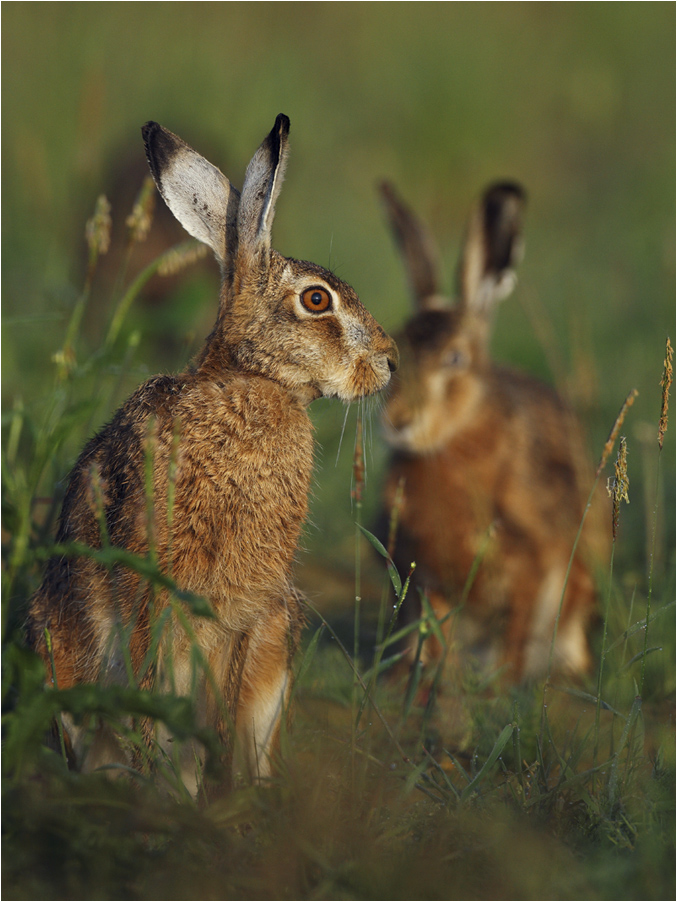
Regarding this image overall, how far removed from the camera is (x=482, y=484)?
17.2 feet

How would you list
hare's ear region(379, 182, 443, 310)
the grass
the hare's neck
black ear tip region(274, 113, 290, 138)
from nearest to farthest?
the grass → black ear tip region(274, 113, 290, 138) → the hare's neck → hare's ear region(379, 182, 443, 310)

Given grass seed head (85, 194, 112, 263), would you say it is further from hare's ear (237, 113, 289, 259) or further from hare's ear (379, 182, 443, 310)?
hare's ear (379, 182, 443, 310)

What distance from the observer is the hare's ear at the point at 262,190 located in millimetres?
2709

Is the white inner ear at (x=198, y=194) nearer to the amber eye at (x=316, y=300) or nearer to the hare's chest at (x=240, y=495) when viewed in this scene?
the amber eye at (x=316, y=300)

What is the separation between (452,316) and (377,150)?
6.02 meters

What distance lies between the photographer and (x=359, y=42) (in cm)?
1223

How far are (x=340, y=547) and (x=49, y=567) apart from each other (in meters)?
2.79

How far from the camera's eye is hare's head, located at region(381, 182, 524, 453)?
16.4ft

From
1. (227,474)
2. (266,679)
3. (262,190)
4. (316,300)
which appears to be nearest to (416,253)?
(316,300)

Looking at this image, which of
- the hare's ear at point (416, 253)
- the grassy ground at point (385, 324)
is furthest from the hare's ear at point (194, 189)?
the hare's ear at point (416, 253)

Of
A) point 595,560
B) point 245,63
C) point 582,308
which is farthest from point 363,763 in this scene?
point 245,63

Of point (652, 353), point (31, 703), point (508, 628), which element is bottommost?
point (508, 628)

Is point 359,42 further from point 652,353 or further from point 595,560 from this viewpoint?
point 595,560

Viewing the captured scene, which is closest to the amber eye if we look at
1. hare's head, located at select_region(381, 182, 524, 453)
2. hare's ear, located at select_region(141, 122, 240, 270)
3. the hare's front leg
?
hare's ear, located at select_region(141, 122, 240, 270)
